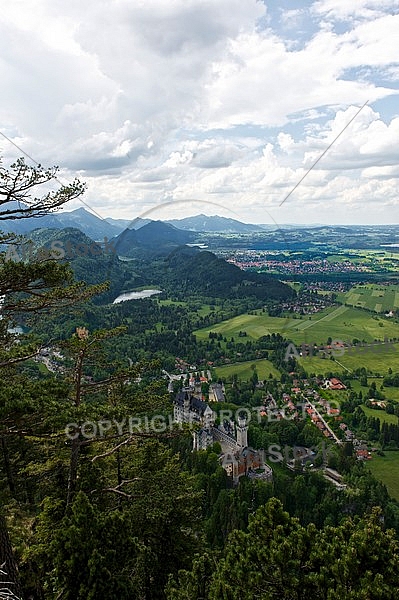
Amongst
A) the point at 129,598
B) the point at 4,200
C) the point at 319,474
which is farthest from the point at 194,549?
the point at 319,474

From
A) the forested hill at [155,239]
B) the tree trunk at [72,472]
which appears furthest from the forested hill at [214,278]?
the tree trunk at [72,472]

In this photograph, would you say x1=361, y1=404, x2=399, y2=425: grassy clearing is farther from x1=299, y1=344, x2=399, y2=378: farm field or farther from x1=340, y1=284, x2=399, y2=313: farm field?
x1=340, y1=284, x2=399, y2=313: farm field

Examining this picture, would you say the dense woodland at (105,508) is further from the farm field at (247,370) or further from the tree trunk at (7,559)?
the farm field at (247,370)

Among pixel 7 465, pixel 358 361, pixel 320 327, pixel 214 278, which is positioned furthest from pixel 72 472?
pixel 214 278

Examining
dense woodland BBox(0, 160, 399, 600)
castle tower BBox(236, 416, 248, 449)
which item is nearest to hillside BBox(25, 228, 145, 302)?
castle tower BBox(236, 416, 248, 449)

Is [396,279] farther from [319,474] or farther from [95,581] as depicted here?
[95,581]

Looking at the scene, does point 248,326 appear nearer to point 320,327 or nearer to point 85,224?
point 320,327
